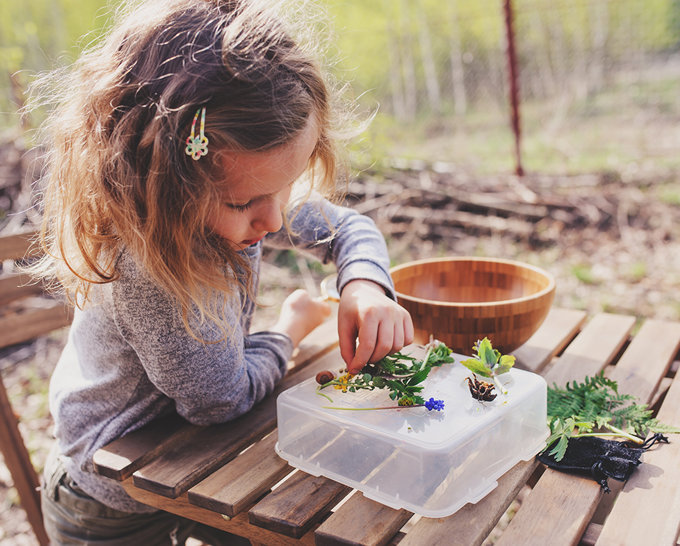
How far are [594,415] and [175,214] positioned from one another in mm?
658

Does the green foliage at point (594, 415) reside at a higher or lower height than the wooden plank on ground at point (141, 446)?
lower

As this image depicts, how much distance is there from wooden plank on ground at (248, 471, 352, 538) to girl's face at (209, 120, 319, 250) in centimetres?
35

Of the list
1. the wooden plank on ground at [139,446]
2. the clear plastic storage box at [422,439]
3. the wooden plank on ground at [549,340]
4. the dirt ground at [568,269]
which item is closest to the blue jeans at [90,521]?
the wooden plank on ground at [139,446]

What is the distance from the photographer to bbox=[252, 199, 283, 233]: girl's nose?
0.86 meters

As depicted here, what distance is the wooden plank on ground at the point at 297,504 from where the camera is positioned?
28.7 inches

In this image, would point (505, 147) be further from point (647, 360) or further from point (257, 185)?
point (257, 185)

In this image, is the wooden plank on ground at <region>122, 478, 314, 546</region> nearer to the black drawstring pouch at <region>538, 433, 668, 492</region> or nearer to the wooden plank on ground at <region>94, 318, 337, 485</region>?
the wooden plank on ground at <region>94, 318, 337, 485</region>

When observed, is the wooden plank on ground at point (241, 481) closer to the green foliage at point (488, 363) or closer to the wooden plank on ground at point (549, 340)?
the green foliage at point (488, 363)

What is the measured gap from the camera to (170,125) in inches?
29.7

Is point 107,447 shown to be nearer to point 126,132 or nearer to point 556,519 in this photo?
point 126,132

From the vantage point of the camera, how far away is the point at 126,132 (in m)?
0.78

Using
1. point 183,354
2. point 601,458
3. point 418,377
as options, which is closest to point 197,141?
point 183,354

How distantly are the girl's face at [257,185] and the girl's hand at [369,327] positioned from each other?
0.19 m

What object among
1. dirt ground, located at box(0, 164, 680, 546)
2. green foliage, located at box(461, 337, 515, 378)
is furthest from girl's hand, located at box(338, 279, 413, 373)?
dirt ground, located at box(0, 164, 680, 546)
